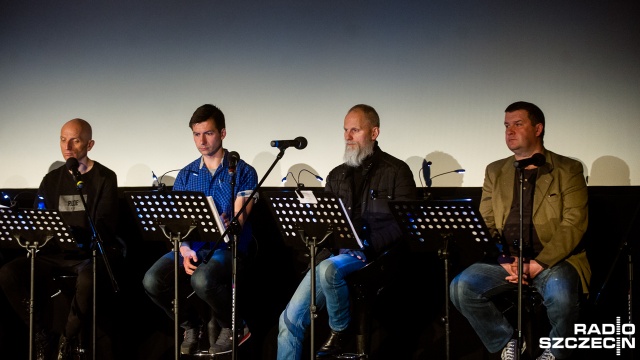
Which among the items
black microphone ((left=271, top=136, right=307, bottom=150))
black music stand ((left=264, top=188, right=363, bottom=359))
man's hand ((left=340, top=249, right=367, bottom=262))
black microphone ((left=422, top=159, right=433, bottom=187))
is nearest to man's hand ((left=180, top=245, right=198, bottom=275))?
black music stand ((left=264, top=188, right=363, bottom=359))

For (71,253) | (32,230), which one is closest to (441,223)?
(32,230)

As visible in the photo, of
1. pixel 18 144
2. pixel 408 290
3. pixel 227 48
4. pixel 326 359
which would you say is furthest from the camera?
pixel 18 144

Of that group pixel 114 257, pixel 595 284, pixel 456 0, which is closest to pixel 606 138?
pixel 595 284

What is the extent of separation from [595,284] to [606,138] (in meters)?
1.02

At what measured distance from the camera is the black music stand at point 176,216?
187 inches

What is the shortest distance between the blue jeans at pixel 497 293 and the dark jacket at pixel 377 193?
55cm

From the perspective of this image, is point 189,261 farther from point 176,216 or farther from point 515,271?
point 515,271

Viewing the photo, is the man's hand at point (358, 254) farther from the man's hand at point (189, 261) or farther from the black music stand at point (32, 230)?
the black music stand at point (32, 230)

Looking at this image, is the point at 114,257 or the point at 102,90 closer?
the point at 114,257

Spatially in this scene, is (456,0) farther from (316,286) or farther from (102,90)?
(102,90)

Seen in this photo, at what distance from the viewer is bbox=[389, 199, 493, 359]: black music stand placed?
4.38 m

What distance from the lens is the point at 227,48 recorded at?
21.5 ft

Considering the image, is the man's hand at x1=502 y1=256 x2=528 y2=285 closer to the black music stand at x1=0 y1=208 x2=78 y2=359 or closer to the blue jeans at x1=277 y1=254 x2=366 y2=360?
the blue jeans at x1=277 y1=254 x2=366 y2=360

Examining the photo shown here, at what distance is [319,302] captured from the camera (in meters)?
5.13
